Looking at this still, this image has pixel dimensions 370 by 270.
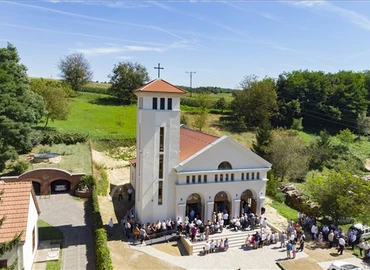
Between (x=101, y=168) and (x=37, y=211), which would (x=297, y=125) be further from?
(x=37, y=211)

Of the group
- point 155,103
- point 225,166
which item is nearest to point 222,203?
point 225,166

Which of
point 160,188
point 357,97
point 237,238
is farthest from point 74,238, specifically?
point 357,97

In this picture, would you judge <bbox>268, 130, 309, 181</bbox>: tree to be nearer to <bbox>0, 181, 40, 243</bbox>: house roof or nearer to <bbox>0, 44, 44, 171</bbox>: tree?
<bbox>0, 44, 44, 171</bbox>: tree

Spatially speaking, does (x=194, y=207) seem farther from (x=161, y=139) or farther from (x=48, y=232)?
(x=48, y=232)

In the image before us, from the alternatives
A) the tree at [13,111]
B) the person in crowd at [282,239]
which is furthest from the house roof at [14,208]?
the person in crowd at [282,239]

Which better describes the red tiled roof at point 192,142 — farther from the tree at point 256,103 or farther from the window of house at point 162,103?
the tree at point 256,103
